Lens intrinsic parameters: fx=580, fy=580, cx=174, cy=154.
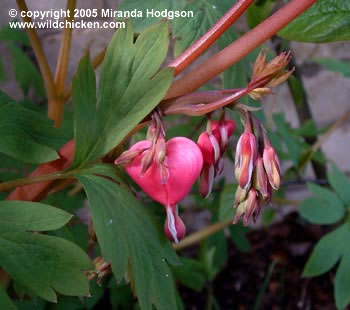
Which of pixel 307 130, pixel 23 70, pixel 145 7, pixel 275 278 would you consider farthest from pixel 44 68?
pixel 275 278

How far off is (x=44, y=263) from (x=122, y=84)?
171mm

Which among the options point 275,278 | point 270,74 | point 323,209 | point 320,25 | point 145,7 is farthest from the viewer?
point 275,278

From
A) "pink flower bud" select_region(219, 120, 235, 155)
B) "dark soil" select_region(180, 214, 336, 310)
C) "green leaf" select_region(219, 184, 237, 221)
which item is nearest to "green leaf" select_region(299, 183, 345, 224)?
"green leaf" select_region(219, 184, 237, 221)

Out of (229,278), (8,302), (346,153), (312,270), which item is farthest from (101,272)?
(346,153)

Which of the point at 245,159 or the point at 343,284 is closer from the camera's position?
the point at 245,159

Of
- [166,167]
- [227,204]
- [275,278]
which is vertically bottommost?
[275,278]

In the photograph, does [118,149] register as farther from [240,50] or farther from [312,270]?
[312,270]

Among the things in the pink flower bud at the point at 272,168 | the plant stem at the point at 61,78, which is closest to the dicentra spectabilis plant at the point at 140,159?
the pink flower bud at the point at 272,168

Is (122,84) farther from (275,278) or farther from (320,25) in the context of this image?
(275,278)

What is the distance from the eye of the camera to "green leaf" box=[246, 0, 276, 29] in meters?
0.74

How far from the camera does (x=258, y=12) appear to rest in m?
0.75

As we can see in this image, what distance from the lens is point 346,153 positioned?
188cm

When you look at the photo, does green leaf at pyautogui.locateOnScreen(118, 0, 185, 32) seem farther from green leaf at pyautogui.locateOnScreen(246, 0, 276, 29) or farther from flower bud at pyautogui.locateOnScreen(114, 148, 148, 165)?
flower bud at pyautogui.locateOnScreen(114, 148, 148, 165)

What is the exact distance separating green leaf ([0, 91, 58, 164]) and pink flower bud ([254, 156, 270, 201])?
0.62ft
